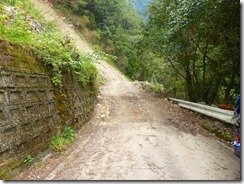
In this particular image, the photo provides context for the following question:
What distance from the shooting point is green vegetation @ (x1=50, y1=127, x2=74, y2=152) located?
5023 millimetres

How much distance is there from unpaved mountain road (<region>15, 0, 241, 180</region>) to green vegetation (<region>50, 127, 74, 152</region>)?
147 mm

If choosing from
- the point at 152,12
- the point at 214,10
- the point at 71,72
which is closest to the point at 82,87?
the point at 71,72

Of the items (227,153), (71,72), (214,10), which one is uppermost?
(214,10)

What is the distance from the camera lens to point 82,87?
804 centimetres

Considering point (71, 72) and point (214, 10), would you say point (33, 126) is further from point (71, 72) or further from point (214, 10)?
point (214, 10)

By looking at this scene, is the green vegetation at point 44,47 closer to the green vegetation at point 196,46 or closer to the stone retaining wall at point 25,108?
the stone retaining wall at point 25,108

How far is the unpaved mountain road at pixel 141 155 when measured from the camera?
3.72 m

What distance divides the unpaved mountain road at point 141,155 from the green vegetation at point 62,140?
0.15 meters

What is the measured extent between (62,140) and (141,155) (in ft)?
6.04

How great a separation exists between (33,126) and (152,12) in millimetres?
11265

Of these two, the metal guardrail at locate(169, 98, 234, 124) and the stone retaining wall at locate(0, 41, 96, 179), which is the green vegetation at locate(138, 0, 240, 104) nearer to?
the metal guardrail at locate(169, 98, 234, 124)

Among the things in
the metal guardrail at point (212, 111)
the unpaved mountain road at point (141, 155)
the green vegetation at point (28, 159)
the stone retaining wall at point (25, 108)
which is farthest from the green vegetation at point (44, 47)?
the metal guardrail at point (212, 111)

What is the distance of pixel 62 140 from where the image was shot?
5.31m

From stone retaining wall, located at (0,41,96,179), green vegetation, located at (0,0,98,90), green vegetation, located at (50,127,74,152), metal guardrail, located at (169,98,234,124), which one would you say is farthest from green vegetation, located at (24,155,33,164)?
metal guardrail, located at (169,98,234,124)
